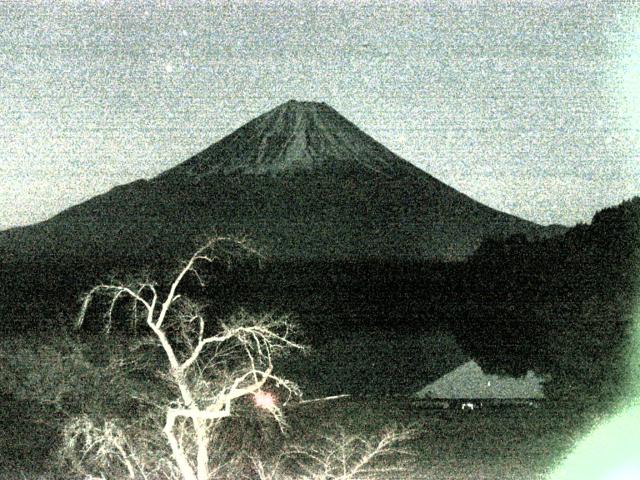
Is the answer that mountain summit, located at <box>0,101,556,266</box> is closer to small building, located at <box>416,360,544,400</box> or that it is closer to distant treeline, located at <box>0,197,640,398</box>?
distant treeline, located at <box>0,197,640,398</box>

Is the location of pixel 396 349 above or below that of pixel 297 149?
below

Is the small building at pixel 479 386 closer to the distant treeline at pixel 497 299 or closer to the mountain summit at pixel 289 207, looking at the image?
the distant treeline at pixel 497 299

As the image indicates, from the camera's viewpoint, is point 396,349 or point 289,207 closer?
point 396,349

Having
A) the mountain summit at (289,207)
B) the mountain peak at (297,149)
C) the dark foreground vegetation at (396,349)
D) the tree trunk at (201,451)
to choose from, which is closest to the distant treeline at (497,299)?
the dark foreground vegetation at (396,349)

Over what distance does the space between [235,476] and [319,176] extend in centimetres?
8061

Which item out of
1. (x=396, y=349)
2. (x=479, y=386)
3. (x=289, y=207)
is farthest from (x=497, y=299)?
(x=289, y=207)

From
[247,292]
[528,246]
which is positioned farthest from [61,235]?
[528,246]

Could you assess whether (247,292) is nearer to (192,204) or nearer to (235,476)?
(235,476)

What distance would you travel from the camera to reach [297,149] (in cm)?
8925

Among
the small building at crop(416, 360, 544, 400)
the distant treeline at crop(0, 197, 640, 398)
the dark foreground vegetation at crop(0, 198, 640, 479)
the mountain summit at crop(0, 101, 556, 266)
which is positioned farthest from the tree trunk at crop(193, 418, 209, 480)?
the mountain summit at crop(0, 101, 556, 266)

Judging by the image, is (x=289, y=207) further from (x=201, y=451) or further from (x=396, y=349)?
(x=201, y=451)

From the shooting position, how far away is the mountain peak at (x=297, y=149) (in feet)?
292

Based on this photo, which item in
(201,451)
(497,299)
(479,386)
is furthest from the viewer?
(497,299)

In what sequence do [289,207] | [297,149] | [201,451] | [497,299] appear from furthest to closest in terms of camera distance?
[297,149]
[289,207]
[497,299]
[201,451]
